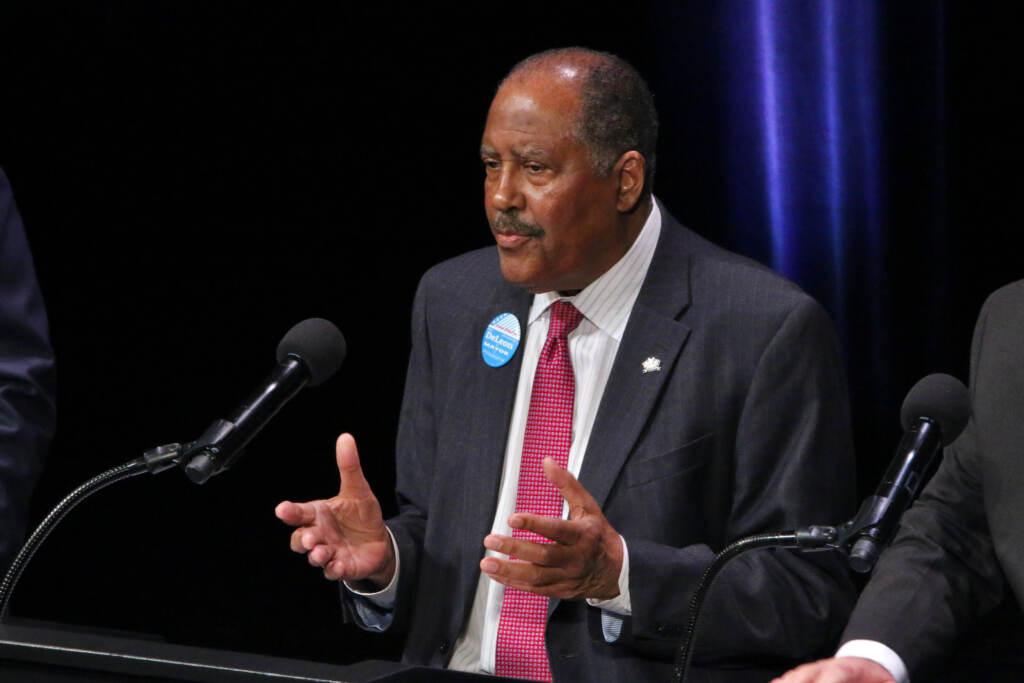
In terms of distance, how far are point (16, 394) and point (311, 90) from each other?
5.54ft

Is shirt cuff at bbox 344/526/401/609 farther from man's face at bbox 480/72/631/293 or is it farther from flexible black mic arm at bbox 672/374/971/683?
flexible black mic arm at bbox 672/374/971/683

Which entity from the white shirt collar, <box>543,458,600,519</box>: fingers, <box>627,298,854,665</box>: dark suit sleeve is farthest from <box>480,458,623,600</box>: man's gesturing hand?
the white shirt collar

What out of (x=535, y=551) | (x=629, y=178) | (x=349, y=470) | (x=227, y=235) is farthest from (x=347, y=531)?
(x=227, y=235)

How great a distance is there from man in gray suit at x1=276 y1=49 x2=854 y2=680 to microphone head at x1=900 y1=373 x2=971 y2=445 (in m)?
0.57

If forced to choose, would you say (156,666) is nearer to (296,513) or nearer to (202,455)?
(202,455)

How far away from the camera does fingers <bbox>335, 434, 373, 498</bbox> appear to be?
2.21 metres

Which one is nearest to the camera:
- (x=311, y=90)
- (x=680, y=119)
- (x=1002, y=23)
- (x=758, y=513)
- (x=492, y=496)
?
(x=758, y=513)

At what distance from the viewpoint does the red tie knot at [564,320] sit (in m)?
2.51

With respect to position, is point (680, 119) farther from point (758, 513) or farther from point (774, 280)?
point (758, 513)

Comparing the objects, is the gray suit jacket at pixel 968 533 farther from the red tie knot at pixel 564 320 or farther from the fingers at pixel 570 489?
the red tie knot at pixel 564 320

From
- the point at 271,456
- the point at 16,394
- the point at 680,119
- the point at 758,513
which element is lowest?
the point at 271,456

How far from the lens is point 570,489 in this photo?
2.03 metres

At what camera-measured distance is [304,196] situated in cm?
390

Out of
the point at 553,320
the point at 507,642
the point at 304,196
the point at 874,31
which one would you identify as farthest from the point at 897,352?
the point at 304,196
